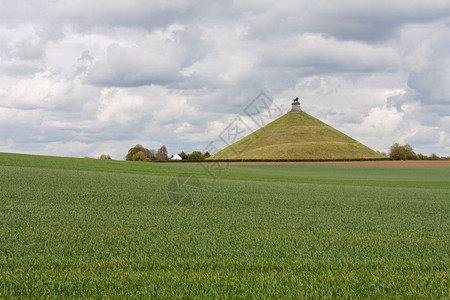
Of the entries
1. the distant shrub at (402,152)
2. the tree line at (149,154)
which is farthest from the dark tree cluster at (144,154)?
the distant shrub at (402,152)

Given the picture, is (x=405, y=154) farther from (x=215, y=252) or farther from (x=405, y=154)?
(x=215, y=252)

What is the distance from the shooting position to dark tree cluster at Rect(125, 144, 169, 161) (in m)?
119

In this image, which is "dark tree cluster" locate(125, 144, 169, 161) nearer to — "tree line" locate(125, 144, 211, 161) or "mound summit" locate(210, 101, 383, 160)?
"tree line" locate(125, 144, 211, 161)

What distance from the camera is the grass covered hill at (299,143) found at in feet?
390

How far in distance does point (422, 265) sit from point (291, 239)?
279 centimetres

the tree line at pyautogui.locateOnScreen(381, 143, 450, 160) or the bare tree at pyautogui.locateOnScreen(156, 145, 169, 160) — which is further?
the bare tree at pyautogui.locateOnScreen(156, 145, 169, 160)

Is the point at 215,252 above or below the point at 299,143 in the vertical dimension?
below

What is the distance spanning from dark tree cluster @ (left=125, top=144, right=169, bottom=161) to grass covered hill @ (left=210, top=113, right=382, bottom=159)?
62.9 ft

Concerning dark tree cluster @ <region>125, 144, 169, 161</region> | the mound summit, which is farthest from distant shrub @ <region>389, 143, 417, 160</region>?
dark tree cluster @ <region>125, 144, 169, 161</region>

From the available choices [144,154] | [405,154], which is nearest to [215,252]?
[405,154]

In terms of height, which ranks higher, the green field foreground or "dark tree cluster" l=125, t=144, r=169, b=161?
"dark tree cluster" l=125, t=144, r=169, b=161

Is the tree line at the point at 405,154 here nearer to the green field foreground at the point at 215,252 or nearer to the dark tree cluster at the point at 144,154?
the dark tree cluster at the point at 144,154

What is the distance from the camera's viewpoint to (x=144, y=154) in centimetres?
12506

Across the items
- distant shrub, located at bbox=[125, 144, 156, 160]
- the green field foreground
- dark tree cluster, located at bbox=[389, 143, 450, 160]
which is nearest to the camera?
the green field foreground
